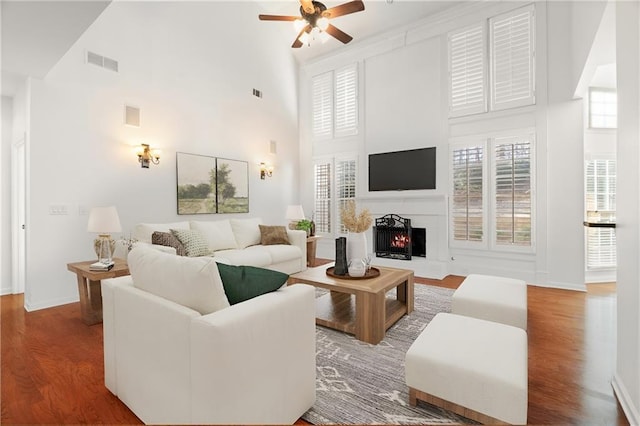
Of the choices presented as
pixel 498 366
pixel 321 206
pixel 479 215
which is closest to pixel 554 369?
pixel 498 366

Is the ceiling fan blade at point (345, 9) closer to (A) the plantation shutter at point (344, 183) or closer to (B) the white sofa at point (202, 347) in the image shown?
(B) the white sofa at point (202, 347)

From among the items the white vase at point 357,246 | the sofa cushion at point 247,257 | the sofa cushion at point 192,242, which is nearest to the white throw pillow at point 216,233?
the sofa cushion at point 247,257

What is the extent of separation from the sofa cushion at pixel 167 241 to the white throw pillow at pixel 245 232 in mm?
1102

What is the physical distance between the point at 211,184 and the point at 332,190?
2.56 meters

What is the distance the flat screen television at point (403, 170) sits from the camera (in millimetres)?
5266

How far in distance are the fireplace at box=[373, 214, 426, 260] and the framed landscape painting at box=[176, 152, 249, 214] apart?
258cm

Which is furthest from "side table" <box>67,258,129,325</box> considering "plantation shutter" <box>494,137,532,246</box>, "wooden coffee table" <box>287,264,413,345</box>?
"plantation shutter" <box>494,137,532,246</box>

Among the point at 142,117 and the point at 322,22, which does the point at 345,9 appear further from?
the point at 142,117

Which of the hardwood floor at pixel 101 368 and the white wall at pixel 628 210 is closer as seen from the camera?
the white wall at pixel 628 210

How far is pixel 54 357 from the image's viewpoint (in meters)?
2.37

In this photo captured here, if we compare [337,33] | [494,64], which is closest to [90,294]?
[337,33]

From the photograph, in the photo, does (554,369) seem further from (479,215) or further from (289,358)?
(479,215)

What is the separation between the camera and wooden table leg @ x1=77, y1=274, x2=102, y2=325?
3064mm

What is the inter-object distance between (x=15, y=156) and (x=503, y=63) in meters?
7.04
